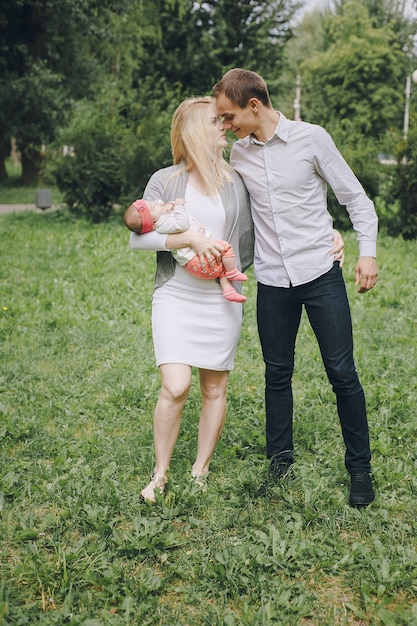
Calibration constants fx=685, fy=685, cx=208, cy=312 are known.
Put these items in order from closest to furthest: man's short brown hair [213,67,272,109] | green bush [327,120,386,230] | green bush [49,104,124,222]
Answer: man's short brown hair [213,67,272,109], green bush [327,120,386,230], green bush [49,104,124,222]

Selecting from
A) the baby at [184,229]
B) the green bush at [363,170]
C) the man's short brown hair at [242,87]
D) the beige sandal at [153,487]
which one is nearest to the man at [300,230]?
the man's short brown hair at [242,87]

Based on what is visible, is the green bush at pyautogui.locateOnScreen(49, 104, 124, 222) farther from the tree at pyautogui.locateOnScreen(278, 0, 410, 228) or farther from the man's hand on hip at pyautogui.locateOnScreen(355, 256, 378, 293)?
the tree at pyautogui.locateOnScreen(278, 0, 410, 228)

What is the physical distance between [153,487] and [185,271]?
3.71 feet

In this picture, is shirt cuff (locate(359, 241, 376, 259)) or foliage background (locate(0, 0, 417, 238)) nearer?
shirt cuff (locate(359, 241, 376, 259))

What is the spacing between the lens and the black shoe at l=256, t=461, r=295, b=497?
3657mm

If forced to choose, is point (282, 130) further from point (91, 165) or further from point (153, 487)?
point (91, 165)

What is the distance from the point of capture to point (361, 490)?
3490 mm

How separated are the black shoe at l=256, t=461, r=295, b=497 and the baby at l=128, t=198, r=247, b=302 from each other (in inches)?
40.2

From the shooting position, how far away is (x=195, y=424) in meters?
4.57

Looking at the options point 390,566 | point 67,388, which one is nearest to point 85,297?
point 67,388

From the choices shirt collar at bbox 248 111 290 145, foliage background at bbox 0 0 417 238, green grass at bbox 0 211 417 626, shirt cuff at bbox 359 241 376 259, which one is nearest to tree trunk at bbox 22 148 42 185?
foliage background at bbox 0 0 417 238

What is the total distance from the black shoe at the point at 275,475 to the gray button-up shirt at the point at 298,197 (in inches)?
41.2

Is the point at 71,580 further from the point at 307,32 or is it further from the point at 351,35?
the point at 307,32

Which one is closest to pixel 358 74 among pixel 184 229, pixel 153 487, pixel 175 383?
pixel 184 229
